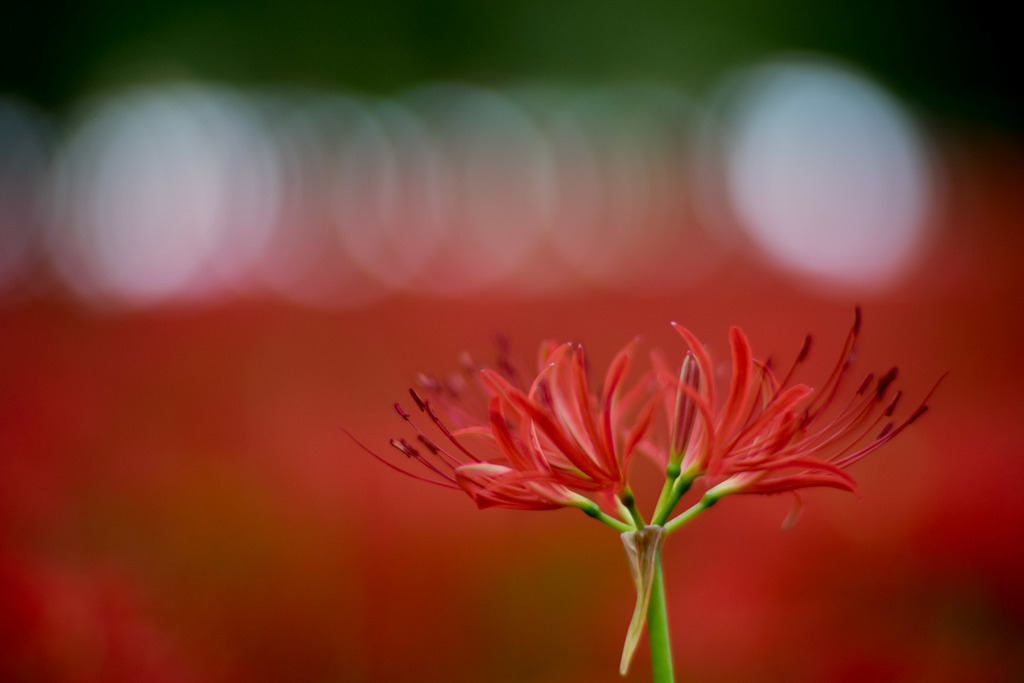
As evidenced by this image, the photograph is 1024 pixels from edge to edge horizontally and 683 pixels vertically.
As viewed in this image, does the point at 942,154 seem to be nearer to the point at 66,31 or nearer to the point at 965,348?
the point at 965,348

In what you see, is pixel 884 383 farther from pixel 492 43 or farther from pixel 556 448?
pixel 492 43

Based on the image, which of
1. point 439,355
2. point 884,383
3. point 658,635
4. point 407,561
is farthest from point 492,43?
point 658,635

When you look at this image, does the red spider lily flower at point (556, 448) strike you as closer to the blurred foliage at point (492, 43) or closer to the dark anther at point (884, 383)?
the dark anther at point (884, 383)

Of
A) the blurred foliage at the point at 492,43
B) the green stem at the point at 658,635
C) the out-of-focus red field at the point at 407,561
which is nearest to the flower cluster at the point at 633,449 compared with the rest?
Result: the green stem at the point at 658,635

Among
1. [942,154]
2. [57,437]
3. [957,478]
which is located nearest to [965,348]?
[957,478]

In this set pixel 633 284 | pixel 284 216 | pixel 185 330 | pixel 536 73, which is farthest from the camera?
pixel 536 73

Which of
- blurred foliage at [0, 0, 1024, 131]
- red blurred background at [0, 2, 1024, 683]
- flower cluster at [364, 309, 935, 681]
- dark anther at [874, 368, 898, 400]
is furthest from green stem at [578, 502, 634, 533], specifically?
blurred foliage at [0, 0, 1024, 131]

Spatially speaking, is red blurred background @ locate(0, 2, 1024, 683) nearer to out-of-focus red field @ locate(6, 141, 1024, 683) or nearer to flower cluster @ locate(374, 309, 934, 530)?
out-of-focus red field @ locate(6, 141, 1024, 683)
